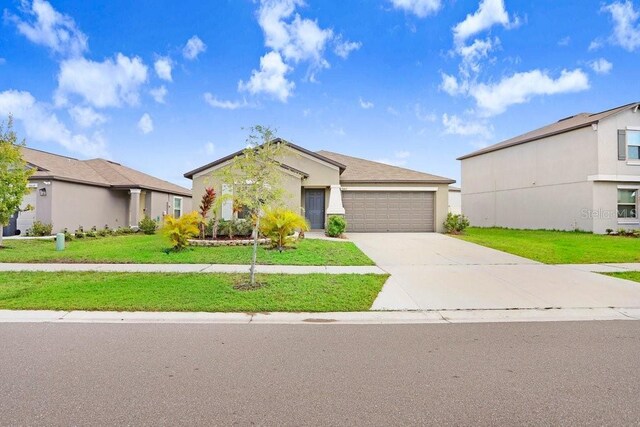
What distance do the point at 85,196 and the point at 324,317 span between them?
780 inches

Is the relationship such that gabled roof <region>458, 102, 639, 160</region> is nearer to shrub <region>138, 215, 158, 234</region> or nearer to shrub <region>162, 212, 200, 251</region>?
shrub <region>162, 212, 200, 251</region>

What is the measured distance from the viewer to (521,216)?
24.7 m

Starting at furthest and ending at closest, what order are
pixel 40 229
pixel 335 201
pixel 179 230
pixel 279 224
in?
pixel 335 201 → pixel 40 229 → pixel 279 224 → pixel 179 230

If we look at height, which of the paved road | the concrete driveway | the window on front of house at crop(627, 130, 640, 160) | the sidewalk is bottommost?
the paved road

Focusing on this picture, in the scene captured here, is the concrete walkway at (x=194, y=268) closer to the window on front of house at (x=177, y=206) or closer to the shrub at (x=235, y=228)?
the shrub at (x=235, y=228)

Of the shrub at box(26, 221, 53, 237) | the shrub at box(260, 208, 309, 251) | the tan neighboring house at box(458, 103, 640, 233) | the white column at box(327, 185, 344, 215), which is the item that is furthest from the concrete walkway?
the tan neighboring house at box(458, 103, 640, 233)

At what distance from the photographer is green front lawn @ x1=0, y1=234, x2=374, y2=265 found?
1078 centimetres

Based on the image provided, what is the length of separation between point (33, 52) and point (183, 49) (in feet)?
22.7

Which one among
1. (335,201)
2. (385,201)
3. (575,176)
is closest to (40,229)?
(335,201)

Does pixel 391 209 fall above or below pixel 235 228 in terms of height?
above

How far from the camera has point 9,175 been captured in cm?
1382

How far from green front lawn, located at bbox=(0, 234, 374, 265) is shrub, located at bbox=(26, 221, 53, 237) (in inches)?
158

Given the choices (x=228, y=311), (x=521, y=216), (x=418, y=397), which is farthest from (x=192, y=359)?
(x=521, y=216)

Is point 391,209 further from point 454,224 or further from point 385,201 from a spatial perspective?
point 454,224
